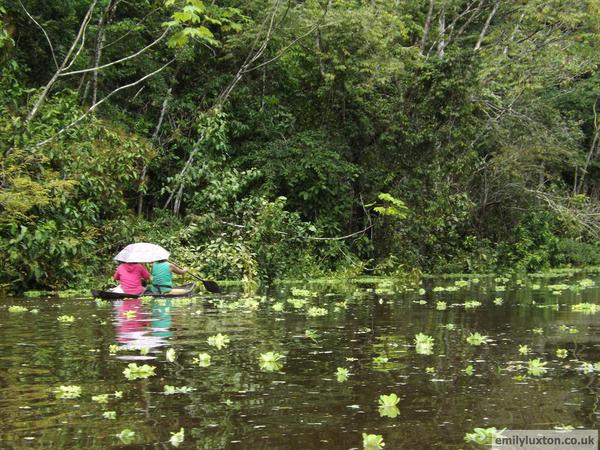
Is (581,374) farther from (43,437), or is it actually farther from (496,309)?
(496,309)

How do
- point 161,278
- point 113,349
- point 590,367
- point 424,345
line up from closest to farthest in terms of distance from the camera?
point 590,367 < point 113,349 < point 424,345 < point 161,278

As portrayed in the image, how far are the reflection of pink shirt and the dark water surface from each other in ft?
7.50

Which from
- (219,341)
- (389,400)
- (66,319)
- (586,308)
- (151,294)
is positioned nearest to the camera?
(389,400)

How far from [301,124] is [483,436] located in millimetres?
23841

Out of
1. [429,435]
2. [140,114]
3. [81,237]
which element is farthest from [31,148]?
[429,435]

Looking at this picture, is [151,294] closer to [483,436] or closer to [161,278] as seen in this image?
[161,278]

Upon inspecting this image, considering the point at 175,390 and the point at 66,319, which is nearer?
the point at 175,390

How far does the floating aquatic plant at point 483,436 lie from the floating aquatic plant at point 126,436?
2231 mm

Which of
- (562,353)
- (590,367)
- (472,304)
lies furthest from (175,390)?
(472,304)

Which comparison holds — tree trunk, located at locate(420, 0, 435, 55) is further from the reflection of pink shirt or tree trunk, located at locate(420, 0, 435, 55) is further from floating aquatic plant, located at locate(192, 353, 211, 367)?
floating aquatic plant, located at locate(192, 353, 211, 367)

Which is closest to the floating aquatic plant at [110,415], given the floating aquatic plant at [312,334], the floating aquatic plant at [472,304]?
the floating aquatic plant at [312,334]

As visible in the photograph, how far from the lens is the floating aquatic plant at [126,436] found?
5855 mm

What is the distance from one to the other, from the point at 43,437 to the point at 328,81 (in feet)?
70.3

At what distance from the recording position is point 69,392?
7398 mm
